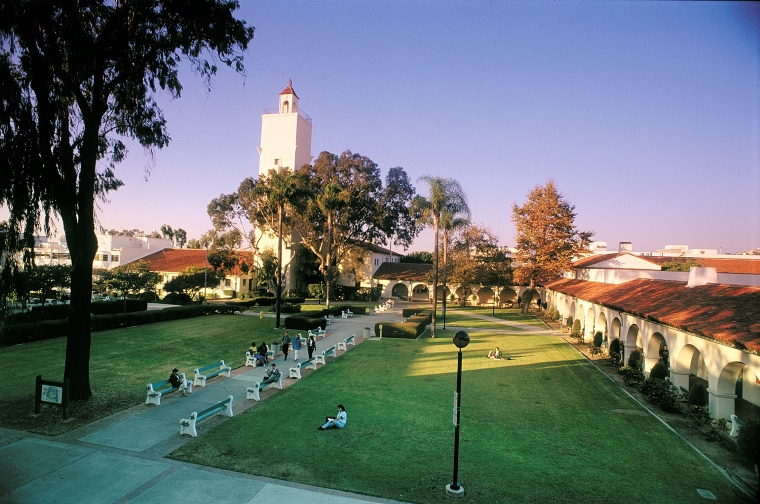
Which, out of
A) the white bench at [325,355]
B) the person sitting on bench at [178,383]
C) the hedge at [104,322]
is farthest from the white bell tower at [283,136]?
the person sitting on bench at [178,383]

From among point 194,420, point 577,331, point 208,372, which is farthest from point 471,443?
point 577,331

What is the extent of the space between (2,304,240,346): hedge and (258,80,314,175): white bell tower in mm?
24880

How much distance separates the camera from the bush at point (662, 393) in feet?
43.5

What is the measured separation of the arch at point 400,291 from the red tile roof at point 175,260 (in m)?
21.3

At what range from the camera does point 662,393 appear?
13.8m

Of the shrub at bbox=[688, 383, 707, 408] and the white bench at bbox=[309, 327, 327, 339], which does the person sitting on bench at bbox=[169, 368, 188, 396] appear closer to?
the white bench at bbox=[309, 327, 327, 339]

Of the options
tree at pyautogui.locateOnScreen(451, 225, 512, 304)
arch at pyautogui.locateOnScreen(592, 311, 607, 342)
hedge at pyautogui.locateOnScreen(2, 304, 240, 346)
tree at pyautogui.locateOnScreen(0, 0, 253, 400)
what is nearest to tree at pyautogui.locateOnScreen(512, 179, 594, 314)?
tree at pyautogui.locateOnScreen(451, 225, 512, 304)

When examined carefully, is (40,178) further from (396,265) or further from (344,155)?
(396,265)

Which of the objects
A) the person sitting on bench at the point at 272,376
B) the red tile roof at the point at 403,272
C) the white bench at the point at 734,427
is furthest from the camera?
the red tile roof at the point at 403,272

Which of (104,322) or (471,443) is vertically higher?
(104,322)

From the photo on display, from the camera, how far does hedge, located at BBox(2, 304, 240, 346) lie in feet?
63.6

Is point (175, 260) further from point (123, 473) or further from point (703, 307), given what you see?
point (703, 307)

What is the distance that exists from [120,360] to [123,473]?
1142cm

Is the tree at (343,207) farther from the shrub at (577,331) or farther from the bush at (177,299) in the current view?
the shrub at (577,331)
